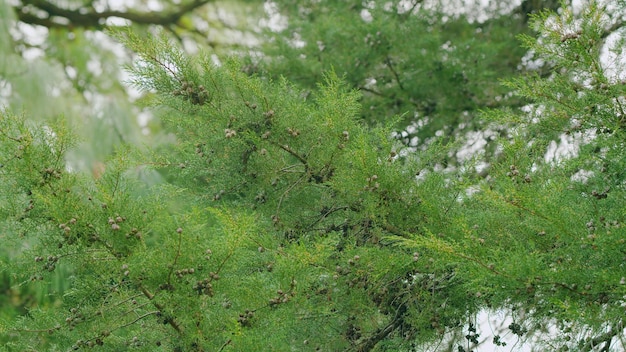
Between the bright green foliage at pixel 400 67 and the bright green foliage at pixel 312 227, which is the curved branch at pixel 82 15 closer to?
the bright green foliage at pixel 400 67

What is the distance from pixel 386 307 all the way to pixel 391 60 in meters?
1.98

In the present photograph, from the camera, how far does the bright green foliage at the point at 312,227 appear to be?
7.31 ft

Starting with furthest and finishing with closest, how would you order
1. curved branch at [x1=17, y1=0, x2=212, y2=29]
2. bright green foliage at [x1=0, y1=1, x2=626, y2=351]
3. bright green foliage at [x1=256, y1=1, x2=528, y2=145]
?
curved branch at [x1=17, y1=0, x2=212, y2=29], bright green foliage at [x1=256, y1=1, x2=528, y2=145], bright green foliage at [x1=0, y1=1, x2=626, y2=351]

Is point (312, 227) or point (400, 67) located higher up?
point (400, 67)

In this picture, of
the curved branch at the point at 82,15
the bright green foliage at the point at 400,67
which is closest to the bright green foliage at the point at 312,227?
the bright green foliage at the point at 400,67

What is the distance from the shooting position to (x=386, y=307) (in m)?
2.80

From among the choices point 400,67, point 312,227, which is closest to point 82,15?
point 400,67

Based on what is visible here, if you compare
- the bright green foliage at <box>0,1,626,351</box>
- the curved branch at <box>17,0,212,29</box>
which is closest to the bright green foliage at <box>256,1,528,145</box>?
the bright green foliage at <box>0,1,626,351</box>

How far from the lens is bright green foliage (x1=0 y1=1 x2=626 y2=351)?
2.23 meters

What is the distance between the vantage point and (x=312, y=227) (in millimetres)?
2846

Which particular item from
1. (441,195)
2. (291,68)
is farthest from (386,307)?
(291,68)

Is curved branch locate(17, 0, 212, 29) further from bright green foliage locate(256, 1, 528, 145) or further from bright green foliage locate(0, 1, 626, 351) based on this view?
bright green foliage locate(0, 1, 626, 351)

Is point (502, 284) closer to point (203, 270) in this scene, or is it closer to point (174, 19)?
point (203, 270)

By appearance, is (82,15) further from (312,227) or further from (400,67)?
(312,227)
